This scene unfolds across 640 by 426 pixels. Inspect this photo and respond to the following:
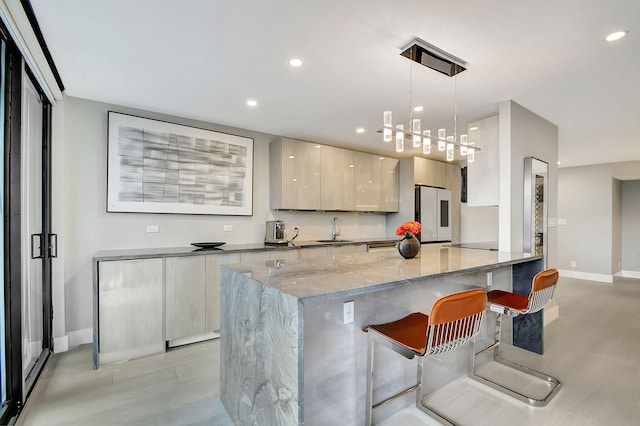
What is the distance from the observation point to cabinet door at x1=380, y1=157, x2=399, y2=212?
5387 millimetres

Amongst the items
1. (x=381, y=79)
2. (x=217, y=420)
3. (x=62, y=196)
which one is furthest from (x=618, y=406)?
(x=62, y=196)

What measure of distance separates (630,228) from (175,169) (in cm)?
953

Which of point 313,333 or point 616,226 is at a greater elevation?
point 616,226

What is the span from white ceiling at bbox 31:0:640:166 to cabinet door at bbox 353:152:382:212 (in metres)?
1.43

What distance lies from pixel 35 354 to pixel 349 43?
11.7 feet

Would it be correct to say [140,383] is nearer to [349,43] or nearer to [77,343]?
[77,343]

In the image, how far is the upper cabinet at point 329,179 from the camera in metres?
4.27

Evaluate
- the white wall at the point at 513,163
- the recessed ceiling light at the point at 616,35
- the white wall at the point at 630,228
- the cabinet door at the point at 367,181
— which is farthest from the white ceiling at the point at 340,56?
the white wall at the point at 630,228

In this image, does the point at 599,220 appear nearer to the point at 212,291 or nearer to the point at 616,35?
the point at 616,35

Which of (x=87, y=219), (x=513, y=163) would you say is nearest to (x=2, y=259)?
(x=87, y=219)

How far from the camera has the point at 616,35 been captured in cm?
200

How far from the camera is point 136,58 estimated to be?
2.31 metres

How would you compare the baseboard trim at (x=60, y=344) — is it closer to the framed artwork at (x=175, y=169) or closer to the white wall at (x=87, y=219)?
the white wall at (x=87, y=219)

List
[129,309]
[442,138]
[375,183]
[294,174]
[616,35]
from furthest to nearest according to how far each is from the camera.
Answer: [375,183]
[294,174]
[129,309]
[442,138]
[616,35]
